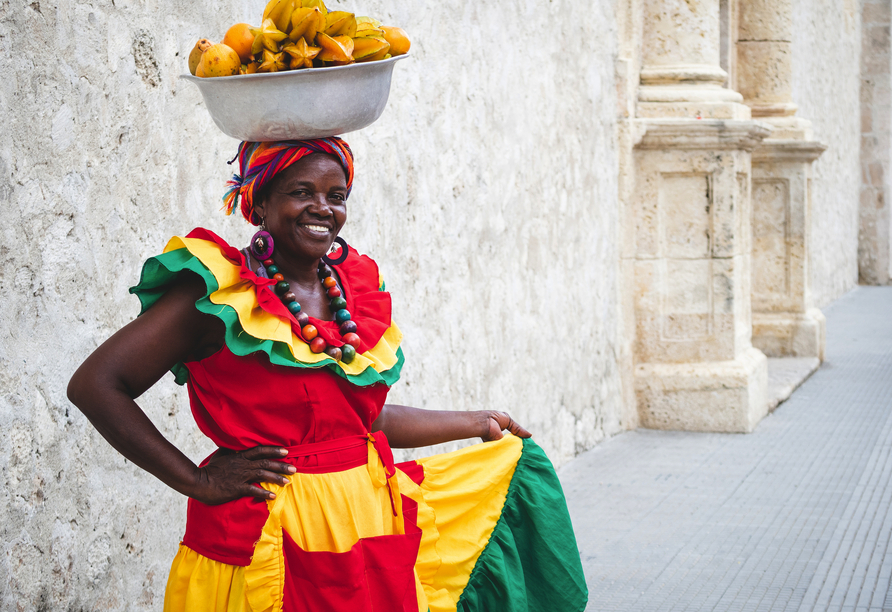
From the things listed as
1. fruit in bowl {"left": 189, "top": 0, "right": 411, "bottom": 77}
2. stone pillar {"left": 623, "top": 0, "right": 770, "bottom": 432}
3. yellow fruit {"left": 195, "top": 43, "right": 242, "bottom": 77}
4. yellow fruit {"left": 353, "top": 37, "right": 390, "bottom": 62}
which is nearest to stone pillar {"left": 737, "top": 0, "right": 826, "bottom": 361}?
stone pillar {"left": 623, "top": 0, "right": 770, "bottom": 432}

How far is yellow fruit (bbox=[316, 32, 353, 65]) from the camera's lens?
165cm

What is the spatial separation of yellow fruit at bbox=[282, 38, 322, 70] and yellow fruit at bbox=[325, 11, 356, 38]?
0.18 feet

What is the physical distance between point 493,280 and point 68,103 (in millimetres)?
2519

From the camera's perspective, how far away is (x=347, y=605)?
66.3 inches

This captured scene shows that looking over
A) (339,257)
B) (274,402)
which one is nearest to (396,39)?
(339,257)

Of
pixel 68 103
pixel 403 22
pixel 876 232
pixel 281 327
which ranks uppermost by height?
pixel 403 22

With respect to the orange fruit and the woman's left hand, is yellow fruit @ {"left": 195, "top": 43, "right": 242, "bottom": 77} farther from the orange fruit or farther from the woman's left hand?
the woman's left hand

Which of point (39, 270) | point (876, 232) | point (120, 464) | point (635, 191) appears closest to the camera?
point (39, 270)

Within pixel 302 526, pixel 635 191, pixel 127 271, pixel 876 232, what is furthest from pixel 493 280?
pixel 876 232

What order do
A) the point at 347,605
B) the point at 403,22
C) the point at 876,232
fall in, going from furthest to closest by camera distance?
1. the point at 876,232
2. the point at 403,22
3. the point at 347,605

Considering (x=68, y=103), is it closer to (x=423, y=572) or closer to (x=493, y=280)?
(x=423, y=572)

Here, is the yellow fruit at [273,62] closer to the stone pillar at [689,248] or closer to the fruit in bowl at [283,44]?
the fruit in bowl at [283,44]

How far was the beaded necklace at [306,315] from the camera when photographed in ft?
5.71

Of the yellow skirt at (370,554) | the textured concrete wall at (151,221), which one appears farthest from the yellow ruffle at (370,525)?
the textured concrete wall at (151,221)
